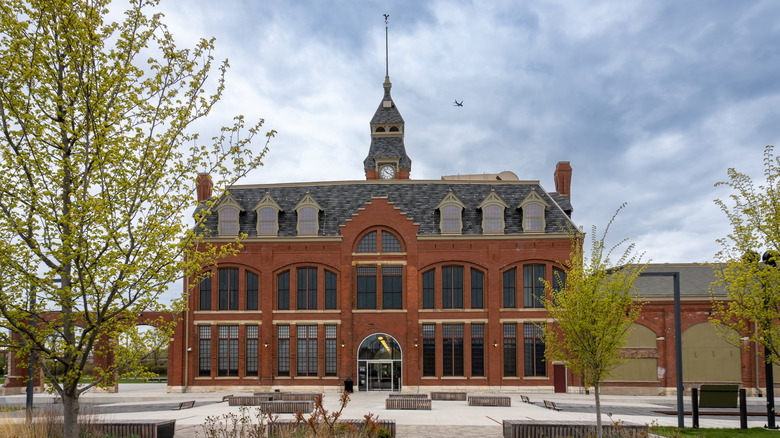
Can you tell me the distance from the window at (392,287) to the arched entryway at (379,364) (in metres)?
2.14

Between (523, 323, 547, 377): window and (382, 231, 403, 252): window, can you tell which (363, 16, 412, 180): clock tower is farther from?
(523, 323, 547, 377): window

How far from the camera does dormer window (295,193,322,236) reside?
4397 centimetres

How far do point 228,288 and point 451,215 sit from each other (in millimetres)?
16080

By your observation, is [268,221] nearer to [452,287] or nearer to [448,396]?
[452,287]

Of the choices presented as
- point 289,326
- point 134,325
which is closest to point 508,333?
point 289,326

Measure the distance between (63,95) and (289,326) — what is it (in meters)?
33.0

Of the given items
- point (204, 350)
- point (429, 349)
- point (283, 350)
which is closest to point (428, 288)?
point (429, 349)

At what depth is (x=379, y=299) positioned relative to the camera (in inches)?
1689

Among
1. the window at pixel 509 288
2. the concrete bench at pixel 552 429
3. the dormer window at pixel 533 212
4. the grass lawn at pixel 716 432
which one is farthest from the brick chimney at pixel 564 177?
the concrete bench at pixel 552 429

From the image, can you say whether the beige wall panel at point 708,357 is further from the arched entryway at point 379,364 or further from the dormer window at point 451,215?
the arched entryway at point 379,364

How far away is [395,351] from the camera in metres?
42.6

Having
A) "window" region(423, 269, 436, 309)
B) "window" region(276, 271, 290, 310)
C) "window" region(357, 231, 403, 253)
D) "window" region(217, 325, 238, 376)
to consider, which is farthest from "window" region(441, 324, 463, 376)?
"window" region(217, 325, 238, 376)

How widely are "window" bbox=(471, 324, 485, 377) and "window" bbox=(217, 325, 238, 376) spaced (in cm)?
1595

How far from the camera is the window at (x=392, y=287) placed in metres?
43.0
